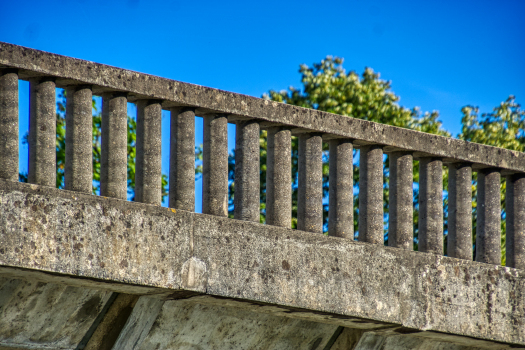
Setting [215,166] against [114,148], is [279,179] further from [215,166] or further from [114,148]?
A: [114,148]

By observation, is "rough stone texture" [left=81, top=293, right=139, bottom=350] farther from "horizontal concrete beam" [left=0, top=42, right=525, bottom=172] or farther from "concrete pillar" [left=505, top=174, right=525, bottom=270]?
"concrete pillar" [left=505, top=174, right=525, bottom=270]

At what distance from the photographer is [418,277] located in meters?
4.42

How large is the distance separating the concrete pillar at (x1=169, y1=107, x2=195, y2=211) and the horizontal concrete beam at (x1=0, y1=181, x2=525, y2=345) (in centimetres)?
13

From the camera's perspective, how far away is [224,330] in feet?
13.8

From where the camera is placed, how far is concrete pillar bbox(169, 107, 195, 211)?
13.0ft

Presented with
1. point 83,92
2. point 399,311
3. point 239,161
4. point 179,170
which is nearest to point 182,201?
point 179,170

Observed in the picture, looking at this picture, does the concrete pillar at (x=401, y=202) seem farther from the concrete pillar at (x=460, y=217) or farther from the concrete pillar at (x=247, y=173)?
the concrete pillar at (x=247, y=173)

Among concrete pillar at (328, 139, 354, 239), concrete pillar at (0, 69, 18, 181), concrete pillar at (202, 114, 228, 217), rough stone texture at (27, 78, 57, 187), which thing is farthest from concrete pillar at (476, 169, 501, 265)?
concrete pillar at (0, 69, 18, 181)

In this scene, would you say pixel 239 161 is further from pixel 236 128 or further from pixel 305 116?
pixel 305 116

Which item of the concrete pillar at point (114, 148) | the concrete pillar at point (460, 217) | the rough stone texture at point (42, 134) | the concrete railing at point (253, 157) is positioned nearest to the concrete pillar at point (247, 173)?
the concrete railing at point (253, 157)

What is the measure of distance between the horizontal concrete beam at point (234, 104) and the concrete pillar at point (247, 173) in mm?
113

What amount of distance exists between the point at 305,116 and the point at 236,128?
17.3 inches

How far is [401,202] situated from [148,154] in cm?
172

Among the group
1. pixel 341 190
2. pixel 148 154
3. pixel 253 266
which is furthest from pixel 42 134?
pixel 341 190
